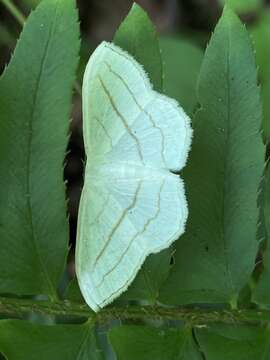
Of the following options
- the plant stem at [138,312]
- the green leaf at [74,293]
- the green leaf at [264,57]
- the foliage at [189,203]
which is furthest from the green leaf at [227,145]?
the green leaf at [264,57]

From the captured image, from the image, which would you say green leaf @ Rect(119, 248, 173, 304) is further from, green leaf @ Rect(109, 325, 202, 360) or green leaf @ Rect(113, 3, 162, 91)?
green leaf @ Rect(113, 3, 162, 91)

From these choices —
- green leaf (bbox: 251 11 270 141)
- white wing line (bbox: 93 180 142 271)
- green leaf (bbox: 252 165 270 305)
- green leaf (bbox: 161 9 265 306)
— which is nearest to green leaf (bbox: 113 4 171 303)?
green leaf (bbox: 161 9 265 306)

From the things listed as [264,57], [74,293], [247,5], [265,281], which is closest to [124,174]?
[74,293]

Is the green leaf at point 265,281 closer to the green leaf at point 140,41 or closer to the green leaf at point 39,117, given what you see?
the green leaf at point 140,41

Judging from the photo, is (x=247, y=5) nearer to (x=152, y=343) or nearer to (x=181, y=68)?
(x=181, y=68)

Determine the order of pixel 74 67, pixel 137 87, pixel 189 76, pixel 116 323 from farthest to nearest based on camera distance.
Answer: pixel 189 76, pixel 116 323, pixel 74 67, pixel 137 87

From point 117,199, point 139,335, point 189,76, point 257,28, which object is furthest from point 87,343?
point 257,28

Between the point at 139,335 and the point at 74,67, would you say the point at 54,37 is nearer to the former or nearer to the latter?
the point at 74,67
